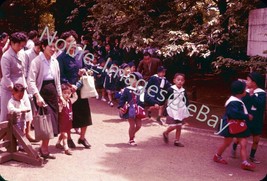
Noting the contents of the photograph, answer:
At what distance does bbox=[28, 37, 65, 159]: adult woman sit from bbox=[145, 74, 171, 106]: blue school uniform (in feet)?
11.3

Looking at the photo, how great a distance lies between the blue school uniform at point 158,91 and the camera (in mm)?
9305

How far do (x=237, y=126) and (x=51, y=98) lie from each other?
3.13 meters

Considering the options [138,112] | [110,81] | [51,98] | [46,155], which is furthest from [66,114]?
[110,81]

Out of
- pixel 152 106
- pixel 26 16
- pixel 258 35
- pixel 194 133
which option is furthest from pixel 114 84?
pixel 26 16

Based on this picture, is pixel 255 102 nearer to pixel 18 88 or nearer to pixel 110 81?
pixel 18 88

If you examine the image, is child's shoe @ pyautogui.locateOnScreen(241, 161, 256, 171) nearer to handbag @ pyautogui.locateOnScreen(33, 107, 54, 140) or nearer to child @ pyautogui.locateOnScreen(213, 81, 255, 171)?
child @ pyautogui.locateOnScreen(213, 81, 255, 171)

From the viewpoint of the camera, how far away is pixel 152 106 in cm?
970

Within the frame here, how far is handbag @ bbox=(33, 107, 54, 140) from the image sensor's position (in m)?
5.80

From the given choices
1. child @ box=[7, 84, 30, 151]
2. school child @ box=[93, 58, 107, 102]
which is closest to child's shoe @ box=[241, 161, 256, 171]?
child @ box=[7, 84, 30, 151]

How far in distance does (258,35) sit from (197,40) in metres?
2.61

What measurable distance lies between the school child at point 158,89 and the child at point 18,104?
378 cm

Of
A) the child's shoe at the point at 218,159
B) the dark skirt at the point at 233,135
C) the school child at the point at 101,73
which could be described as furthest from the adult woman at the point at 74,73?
the school child at the point at 101,73

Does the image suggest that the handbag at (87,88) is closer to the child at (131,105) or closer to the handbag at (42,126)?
the child at (131,105)

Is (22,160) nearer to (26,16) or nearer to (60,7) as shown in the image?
(60,7)
